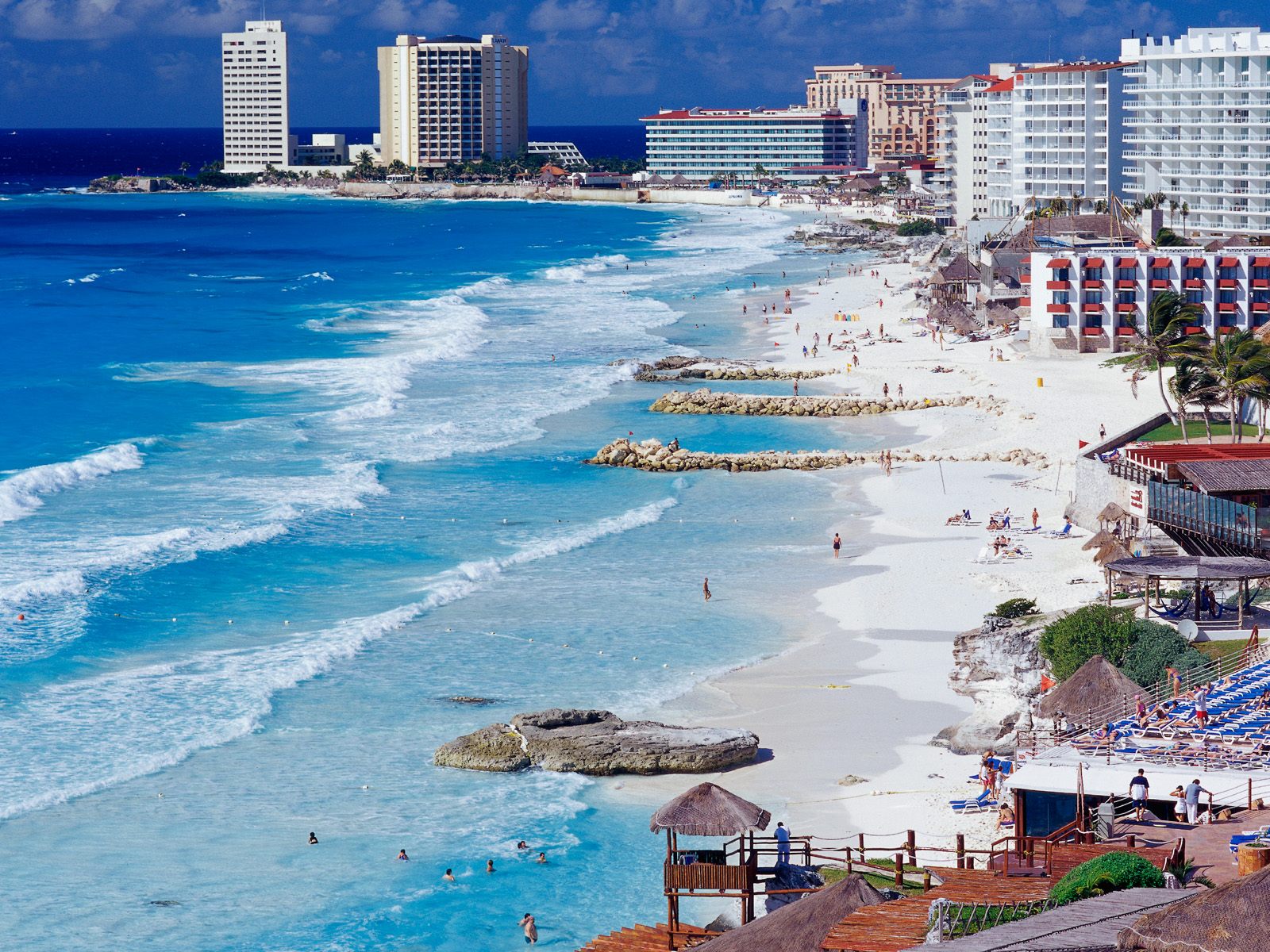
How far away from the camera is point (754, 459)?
52500 millimetres

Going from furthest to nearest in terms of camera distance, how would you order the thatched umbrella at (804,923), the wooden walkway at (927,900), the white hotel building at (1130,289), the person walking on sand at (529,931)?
the white hotel building at (1130,289) → the person walking on sand at (529,931) → the thatched umbrella at (804,923) → the wooden walkway at (927,900)

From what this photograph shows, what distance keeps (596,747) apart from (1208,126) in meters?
81.7

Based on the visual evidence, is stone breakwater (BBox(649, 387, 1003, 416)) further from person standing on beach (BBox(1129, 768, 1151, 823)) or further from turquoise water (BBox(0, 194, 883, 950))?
person standing on beach (BBox(1129, 768, 1151, 823))

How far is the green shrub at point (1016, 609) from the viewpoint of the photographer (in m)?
33.3

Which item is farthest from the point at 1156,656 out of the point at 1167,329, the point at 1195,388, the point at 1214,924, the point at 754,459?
the point at 1167,329

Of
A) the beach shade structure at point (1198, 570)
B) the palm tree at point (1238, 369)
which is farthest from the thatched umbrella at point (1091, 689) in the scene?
the palm tree at point (1238, 369)

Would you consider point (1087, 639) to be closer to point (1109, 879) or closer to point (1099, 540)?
point (1099, 540)

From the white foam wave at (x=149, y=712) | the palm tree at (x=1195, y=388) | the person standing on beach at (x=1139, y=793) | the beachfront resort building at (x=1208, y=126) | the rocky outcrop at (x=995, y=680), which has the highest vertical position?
the beachfront resort building at (x=1208, y=126)

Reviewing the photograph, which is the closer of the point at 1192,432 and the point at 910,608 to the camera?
the point at 910,608

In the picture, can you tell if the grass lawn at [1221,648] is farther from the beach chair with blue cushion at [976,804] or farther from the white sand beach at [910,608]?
the beach chair with blue cushion at [976,804]

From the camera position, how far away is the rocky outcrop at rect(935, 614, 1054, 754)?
2802 cm

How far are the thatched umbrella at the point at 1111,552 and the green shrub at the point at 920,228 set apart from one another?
107m

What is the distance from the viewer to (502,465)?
174 ft

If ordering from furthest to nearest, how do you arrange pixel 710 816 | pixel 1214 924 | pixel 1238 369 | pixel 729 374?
pixel 729 374, pixel 1238 369, pixel 710 816, pixel 1214 924
